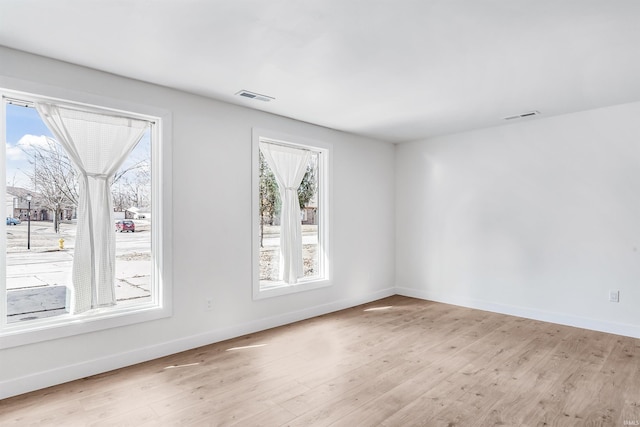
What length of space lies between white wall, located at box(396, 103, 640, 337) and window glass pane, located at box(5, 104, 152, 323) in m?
4.24

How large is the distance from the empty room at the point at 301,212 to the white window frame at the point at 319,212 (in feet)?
0.09

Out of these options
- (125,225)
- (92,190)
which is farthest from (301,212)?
(92,190)

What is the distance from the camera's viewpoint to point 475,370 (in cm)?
299

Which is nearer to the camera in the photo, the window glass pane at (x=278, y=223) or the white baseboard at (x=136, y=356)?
the white baseboard at (x=136, y=356)

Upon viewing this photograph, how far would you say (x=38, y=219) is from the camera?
9.30 ft

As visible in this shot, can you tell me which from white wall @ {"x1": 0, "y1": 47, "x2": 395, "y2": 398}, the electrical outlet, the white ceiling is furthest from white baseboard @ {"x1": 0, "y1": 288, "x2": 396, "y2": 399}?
the electrical outlet

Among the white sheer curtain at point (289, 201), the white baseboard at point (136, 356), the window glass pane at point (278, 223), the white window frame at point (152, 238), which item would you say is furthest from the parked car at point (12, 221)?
the white sheer curtain at point (289, 201)

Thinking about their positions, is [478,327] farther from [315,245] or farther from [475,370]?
[315,245]

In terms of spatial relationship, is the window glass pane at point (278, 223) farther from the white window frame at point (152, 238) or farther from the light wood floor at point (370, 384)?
the white window frame at point (152, 238)

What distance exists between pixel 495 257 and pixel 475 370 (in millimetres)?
2257

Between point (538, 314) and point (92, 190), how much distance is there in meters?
5.11

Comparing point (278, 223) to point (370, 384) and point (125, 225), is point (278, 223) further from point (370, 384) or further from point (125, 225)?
point (370, 384)

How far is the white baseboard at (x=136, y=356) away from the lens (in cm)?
261

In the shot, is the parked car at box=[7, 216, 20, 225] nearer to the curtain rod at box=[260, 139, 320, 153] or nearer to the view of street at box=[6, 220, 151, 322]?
the view of street at box=[6, 220, 151, 322]
